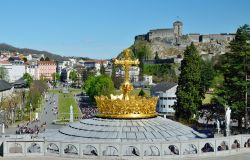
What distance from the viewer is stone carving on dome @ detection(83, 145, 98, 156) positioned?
112ft

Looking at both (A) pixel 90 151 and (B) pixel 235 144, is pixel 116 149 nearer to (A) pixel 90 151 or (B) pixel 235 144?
(A) pixel 90 151

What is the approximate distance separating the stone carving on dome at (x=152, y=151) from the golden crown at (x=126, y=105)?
3.67 m

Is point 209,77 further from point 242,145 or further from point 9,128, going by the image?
point 242,145

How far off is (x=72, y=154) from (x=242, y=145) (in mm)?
13950

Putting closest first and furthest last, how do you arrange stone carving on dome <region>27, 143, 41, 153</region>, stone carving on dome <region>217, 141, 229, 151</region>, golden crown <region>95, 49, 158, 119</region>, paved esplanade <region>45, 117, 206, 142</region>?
1. paved esplanade <region>45, 117, 206, 142</region>
2. stone carving on dome <region>27, 143, 41, 153</region>
3. golden crown <region>95, 49, 158, 119</region>
4. stone carving on dome <region>217, 141, 229, 151</region>

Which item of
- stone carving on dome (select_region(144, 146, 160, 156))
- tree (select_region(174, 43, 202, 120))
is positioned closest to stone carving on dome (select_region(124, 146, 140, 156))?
stone carving on dome (select_region(144, 146, 160, 156))

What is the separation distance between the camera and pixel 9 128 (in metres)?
72.1

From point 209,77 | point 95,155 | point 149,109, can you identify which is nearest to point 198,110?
point 149,109

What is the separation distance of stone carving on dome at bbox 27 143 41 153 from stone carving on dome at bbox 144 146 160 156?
319 inches

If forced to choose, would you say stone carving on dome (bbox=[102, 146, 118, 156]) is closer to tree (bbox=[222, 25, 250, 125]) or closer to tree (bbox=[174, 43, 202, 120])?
tree (bbox=[222, 25, 250, 125])

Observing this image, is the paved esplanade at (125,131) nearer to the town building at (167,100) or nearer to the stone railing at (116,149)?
the stone railing at (116,149)

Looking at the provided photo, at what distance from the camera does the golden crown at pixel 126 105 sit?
36781 millimetres

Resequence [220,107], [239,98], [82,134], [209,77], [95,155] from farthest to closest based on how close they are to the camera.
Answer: [209,77] → [220,107] → [239,98] → [82,134] → [95,155]

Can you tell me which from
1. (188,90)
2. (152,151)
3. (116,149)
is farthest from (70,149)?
(188,90)
